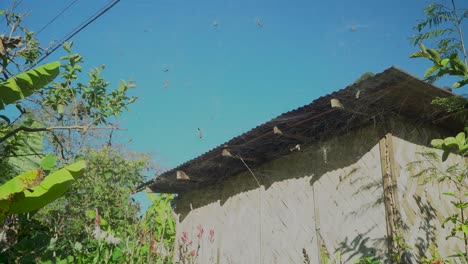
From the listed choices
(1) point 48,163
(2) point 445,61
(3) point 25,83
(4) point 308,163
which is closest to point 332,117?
(4) point 308,163

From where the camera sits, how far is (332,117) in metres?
5.47

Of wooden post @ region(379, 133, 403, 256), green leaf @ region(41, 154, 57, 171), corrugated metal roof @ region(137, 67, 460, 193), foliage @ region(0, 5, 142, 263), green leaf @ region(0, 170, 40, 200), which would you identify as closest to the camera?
green leaf @ region(0, 170, 40, 200)

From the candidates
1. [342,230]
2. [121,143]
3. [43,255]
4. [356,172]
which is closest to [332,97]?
[356,172]

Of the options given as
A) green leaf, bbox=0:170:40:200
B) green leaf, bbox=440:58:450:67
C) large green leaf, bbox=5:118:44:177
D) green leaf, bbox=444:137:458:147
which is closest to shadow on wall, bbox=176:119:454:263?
green leaf, bbox=444:137:458:147

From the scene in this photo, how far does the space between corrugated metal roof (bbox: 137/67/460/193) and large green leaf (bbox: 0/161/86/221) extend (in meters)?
2.96

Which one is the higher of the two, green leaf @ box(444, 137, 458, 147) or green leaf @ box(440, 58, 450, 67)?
green leaf @ box(440, 58, 450, 67)

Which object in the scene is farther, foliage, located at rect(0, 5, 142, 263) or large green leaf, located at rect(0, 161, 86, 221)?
foliage, located at rect(0, 5, 142, 263)

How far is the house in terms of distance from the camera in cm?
482

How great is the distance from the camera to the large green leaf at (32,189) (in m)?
3.04

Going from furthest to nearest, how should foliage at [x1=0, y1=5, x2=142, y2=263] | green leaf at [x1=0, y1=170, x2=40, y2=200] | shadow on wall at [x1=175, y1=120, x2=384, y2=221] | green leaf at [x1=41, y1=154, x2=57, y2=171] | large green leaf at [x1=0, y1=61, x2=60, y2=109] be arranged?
shadow on wall at [x1=175, y1=120, x2=384, y2=221] → green leaf at [x1=41, y1=154, x2=57, y2=171] → large green leaf at [x1=0, y1=61, x2=60, y2=109] → foliage at [x1=0, y1=5, x2=142, y2=263] → green leaf at [x1=0, y1=170, x2=40, y2=200]

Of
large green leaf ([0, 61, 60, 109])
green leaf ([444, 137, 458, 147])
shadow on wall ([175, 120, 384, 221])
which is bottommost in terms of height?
green leaf ([444, 137, 458, 147])

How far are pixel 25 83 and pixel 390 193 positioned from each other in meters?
4.24

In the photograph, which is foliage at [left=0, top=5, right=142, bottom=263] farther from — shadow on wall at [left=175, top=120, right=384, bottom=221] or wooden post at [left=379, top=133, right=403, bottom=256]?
wooden post at [left=379, top=133, right=403, bottom=256]

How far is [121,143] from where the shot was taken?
61.4 ft
